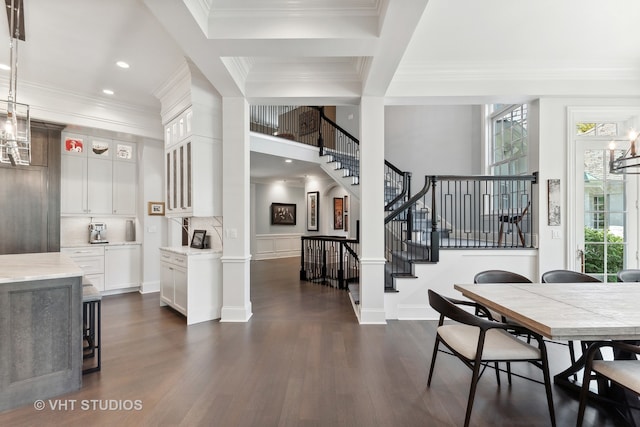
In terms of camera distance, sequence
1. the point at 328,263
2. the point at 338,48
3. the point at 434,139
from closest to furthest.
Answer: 1. the point at 338,48
2. the point at 328,263
3. the point at 434,139

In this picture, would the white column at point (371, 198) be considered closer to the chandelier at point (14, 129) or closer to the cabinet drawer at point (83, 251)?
the chandelier at point (14, 129)

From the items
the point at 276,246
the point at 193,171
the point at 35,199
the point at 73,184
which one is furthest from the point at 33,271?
the point at 276,246

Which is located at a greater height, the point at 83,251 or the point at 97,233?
the point at 97,233

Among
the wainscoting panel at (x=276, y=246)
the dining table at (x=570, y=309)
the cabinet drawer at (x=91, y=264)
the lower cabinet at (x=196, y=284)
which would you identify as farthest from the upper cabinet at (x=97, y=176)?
the dining table at (x=570, y=309)

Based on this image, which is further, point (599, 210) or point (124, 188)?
point (124, 188)

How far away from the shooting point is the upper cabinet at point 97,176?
15.7ft

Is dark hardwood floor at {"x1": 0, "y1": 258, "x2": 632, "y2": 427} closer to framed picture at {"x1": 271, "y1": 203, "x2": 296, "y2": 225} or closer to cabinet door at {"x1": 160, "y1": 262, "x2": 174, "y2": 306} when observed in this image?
cabinet door at {"x1": 160, "y1": 262, "x2": 174, "y2": 306}

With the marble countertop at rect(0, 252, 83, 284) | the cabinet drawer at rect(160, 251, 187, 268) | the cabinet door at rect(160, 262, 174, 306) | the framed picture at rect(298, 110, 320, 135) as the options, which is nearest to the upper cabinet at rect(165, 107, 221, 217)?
the cabinet drawer at rect(160, 251, 187, 268)

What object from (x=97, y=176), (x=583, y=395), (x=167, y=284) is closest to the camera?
(x=583, y=395)

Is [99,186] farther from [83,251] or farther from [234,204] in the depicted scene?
[234,204]

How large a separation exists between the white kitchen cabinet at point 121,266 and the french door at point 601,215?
7.04m

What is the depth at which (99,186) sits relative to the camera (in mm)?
5043

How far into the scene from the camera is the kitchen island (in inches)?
80.7

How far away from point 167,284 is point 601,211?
6188mm
